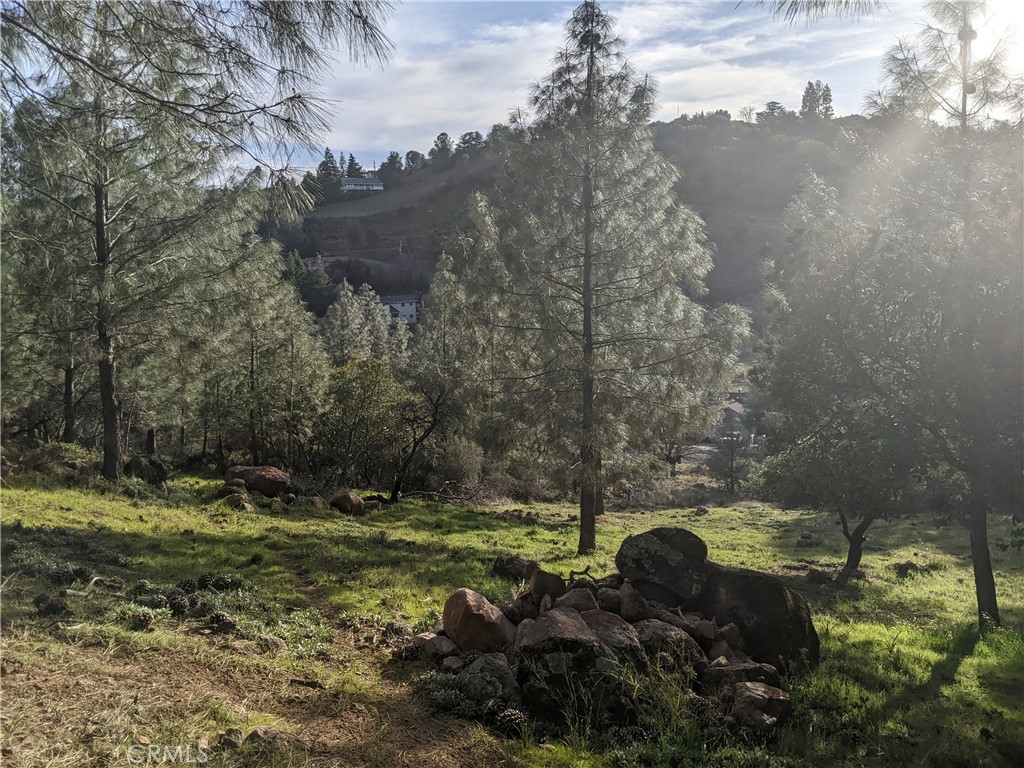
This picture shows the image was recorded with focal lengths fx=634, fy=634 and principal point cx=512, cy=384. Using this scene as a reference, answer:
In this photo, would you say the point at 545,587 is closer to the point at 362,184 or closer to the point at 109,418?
the point at 109,418

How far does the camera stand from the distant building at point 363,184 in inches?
6166

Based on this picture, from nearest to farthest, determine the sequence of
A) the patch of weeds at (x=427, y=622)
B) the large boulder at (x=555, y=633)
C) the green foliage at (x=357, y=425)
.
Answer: the large boulder at (x=555, y=633), the patch of weeds at (x=427, y=622), the green foliage at (x=357, y=425)

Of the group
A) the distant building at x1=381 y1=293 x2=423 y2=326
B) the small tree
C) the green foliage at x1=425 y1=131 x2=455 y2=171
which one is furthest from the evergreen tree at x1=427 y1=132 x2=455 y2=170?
the small tree

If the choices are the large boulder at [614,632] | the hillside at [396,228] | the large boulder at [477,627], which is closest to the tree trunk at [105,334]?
the large boulder at [477,627]

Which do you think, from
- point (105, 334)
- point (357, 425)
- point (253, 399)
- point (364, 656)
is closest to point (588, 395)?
point (364, 656)

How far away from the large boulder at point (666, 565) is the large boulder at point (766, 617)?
0.26m

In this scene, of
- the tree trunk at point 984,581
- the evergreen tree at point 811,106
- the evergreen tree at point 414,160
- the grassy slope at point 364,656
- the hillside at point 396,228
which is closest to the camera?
the grassy slope at point 364,656

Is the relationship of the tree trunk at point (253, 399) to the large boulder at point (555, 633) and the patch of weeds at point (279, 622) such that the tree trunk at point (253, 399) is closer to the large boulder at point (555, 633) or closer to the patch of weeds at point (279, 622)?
the patch of weeds at point (279, 622)

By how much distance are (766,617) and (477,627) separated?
3147 mm

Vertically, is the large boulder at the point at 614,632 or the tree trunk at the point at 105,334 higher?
the tree trunk at the point at 105,334

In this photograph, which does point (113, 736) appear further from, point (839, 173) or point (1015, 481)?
point (839, 173)

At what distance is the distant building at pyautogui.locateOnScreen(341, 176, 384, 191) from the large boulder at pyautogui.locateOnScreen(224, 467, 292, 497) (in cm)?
14651

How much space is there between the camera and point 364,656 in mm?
6531

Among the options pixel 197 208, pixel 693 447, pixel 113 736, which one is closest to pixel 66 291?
pixel 197 208
